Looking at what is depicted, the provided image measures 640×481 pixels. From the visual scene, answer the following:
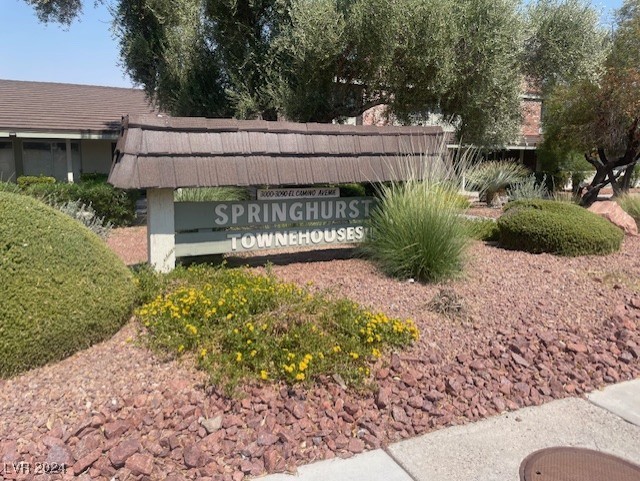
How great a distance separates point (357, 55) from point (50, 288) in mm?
8500

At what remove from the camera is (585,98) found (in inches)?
565

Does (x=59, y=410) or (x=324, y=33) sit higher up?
(x=324, y=33)

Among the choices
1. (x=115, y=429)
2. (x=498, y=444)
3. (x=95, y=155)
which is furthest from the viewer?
(x=95, y=155)

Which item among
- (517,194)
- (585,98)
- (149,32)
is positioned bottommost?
(517,194)

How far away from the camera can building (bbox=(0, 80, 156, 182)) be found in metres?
16.5

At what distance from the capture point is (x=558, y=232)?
24.5 feet

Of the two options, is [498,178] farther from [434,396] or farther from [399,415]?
[399,415]

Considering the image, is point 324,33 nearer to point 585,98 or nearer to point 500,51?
point 500,51

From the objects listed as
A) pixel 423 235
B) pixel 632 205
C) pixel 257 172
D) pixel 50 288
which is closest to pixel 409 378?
pixel 423 235

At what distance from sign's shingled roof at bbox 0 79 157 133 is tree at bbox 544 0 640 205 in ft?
41.1

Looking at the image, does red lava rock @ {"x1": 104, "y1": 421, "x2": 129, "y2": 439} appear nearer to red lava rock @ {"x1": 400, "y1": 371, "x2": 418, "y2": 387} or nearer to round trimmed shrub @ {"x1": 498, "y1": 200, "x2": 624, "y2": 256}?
red lava rock @ {"x1": 400, "y1": 371, "x2": 418, "y2": 387}

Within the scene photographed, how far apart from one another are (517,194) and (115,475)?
1491 cm

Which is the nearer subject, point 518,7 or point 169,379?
point 169,379

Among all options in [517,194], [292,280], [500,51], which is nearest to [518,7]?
[500,51]
